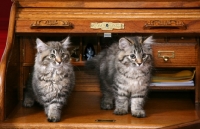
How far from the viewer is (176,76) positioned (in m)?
2.25

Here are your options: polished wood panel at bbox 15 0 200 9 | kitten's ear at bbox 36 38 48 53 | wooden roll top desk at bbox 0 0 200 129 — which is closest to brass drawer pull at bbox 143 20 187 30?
wooden roll top desk at bbox 0 0 200 129

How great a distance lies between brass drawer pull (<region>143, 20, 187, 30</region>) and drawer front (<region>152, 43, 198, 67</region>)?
268 millimetres

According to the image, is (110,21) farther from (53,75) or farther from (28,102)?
(28,102)

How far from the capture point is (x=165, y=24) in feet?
6.27

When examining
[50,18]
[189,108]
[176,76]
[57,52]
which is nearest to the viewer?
[57,52]

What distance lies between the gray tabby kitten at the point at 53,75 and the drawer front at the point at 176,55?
61cm

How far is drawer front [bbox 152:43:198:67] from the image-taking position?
2159 mm

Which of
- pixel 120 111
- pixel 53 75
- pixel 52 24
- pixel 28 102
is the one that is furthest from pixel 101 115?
pixel 52 24

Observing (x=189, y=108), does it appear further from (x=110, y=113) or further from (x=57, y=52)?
(x=57, y=52)

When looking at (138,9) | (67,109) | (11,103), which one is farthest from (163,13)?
(11,103)

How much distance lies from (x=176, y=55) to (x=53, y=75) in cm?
82

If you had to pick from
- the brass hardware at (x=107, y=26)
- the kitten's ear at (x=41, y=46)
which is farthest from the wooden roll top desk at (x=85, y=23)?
the kitten's ear at (x=41, y=46)

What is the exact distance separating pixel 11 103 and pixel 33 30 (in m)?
0.45

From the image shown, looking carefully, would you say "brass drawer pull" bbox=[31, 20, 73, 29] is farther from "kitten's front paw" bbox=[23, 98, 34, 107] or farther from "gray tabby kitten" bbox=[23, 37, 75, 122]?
"kitten's front paw" bbox=[23, 98, 34, 107]
